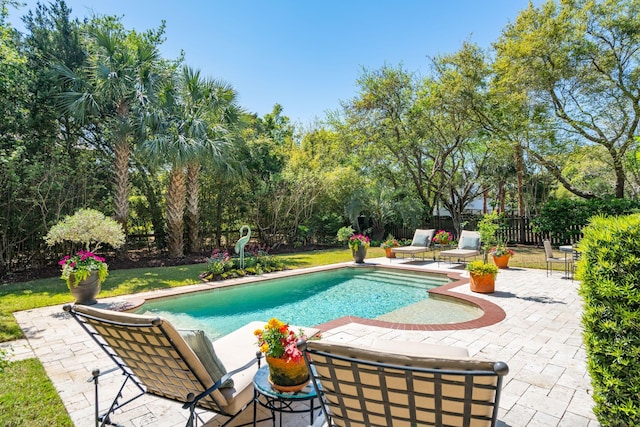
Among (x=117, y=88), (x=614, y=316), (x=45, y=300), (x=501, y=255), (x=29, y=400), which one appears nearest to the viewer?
(x=614, y=316)

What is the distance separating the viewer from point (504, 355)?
153 inches

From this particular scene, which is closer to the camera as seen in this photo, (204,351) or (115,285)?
(204,351)

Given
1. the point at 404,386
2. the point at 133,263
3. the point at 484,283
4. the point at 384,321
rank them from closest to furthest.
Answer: the point at 404,386 → the point at 384,321 → the point at 484,283 → the point at 133,263

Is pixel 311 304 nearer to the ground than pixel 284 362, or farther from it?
nearer to the ground

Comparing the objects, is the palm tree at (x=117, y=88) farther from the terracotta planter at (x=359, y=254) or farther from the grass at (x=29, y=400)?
the grass at (x=29, y=400)

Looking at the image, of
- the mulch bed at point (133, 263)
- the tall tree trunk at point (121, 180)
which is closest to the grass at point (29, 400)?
the mulch bed at point (133, 263)

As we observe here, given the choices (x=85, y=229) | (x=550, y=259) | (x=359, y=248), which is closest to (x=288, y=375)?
(x=85, y=229)

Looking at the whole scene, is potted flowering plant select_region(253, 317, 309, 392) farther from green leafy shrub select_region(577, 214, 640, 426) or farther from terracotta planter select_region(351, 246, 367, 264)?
terracotta planter select_region(351, 246, 367, 264)

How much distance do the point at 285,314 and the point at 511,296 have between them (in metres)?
4.60

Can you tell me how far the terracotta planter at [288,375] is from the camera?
2127 mm

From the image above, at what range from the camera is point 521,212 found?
711 inches

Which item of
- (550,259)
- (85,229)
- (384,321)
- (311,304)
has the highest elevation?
(85,229)

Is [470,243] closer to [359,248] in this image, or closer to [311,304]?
[359,248]

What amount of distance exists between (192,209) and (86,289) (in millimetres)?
6645
